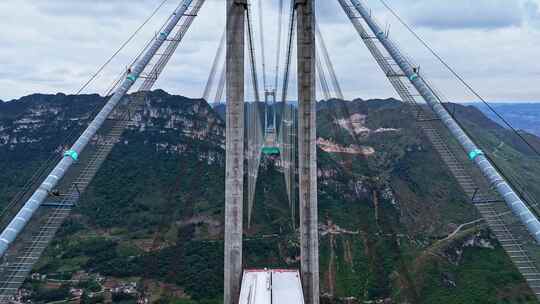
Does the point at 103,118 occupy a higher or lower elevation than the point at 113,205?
lower

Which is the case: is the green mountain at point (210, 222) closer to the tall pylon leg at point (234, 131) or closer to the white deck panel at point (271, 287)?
the tall pylon leg at point (234, 131)

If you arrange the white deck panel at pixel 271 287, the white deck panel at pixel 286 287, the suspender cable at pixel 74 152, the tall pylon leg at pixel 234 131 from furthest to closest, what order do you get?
the tall pylon leg at pixel 234 131 → the white deck panel at pixel 286 287 → the white deck panel at pixel 271 287 → the suspender cable at pixel 74 152

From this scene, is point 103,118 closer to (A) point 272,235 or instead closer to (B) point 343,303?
(B) point 343,303

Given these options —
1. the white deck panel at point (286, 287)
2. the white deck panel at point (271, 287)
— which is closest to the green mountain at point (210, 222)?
the white deck panel at point (286, 287)

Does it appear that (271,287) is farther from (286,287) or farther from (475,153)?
(475,153)

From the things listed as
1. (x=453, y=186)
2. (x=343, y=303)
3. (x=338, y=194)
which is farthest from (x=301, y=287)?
(x=453, y=186)
